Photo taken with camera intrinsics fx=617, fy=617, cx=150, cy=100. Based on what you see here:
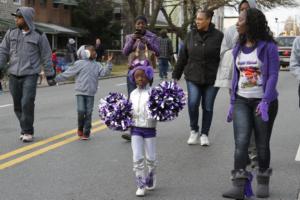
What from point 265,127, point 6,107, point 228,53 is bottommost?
point 6,107

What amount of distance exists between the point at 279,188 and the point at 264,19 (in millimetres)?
1720

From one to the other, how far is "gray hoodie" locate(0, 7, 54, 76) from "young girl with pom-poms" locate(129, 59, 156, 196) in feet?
11.0

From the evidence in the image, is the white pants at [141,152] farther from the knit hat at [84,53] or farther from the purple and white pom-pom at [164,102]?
the knit hat at [84,53]

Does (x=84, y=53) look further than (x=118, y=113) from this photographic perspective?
Yes

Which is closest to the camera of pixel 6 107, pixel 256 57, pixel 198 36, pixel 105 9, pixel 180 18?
pixel 256 57

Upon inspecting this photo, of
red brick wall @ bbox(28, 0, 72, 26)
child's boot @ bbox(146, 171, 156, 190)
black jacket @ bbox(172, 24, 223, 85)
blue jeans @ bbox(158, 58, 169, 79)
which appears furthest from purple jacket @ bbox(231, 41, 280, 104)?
red brick wall @ bbox(28, 0, 72, 26)

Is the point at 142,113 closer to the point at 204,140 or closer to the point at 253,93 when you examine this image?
the point at 253,93

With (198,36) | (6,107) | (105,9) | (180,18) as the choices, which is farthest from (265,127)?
(180,18)

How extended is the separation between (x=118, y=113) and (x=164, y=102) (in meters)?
0.44

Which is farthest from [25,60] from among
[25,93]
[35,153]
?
[35,153]

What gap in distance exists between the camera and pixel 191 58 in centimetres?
841

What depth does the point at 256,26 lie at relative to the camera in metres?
5.50

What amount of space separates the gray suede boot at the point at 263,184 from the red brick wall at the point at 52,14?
36562 mm

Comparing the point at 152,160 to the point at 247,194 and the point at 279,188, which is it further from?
the point at 279,188
